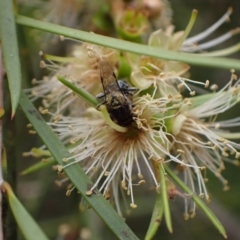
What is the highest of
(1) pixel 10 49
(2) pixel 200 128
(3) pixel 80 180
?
(1) pixel 10 49

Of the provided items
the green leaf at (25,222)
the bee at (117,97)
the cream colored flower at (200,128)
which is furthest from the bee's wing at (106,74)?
the green leaf at (25,222)

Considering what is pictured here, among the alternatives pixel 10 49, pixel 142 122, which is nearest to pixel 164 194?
pixel 142 122

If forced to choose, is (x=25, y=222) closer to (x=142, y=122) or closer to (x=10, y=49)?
(x=10, y=49)

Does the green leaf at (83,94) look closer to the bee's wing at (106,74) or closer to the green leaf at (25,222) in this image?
the bee's wing at (106,74)

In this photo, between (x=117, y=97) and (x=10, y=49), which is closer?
(x=10, y=49)

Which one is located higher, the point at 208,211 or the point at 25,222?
the point at 25,222

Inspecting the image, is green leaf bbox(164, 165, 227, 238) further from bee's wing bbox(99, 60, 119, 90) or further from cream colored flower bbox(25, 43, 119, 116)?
cream colored flower bbox(25, 43, 119, 116)
